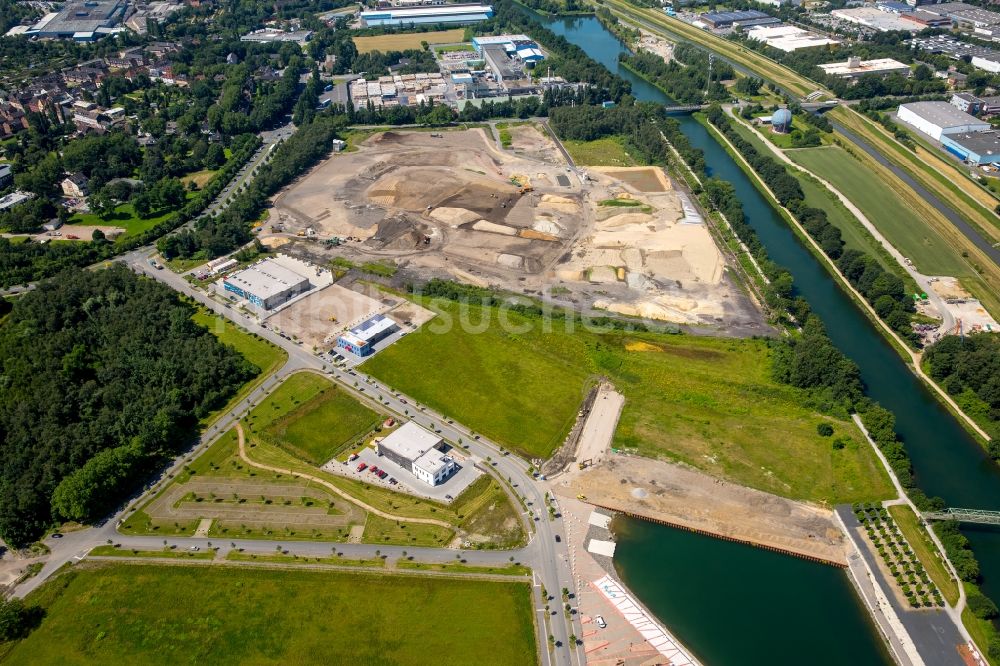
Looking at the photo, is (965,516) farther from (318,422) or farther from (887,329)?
(318,422)

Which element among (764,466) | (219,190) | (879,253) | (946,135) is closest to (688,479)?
(764,466)

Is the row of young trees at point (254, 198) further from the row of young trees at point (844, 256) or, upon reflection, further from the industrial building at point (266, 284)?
the row of young trees at point (844, 256)

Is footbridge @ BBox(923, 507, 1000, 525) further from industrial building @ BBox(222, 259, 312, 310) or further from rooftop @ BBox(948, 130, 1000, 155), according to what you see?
rooftop @ BBox(948, 130, 1000, 155)

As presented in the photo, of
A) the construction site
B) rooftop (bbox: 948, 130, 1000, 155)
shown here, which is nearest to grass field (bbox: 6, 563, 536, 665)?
the construction site

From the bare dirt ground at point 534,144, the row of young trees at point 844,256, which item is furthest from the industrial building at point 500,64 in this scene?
the row of young trees at point 844,256

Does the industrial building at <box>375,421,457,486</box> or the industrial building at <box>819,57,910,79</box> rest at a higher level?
the industrial building at <box>819,57,910,79</box>

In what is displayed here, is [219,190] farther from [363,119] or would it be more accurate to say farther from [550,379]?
[550,379]
